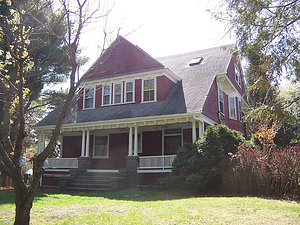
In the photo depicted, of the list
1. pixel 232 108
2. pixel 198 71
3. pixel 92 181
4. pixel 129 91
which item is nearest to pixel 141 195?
pixel 92 181

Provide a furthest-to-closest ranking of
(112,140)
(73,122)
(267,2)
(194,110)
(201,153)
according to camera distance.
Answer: (112,140) → (73,122) → (194,110) → (201,153) → (267,2)

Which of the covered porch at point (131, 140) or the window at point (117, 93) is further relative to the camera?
the window at point (117, 93)

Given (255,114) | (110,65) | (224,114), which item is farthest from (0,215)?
(224,114)

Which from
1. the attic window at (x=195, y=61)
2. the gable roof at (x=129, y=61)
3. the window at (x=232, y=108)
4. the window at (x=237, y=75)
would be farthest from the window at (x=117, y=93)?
the window at (x=237, y=75)

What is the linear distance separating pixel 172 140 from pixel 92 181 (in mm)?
5066

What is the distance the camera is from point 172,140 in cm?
1642

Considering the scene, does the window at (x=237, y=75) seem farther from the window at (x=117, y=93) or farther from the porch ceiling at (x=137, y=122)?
the window at (x=117, y=93)

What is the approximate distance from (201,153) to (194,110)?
259 centimetres

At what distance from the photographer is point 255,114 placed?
27.3 feet

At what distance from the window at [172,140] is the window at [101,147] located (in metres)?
4.17

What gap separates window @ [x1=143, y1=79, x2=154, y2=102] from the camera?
16.5 m

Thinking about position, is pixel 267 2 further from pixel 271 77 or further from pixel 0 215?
pixel 0 215

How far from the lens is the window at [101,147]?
18.3 metres

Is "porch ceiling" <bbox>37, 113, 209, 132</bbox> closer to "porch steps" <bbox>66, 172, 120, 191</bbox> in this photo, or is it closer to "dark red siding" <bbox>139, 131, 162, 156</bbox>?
"dark red siding" <bbox>139, 131, 162, 156</bbox>
